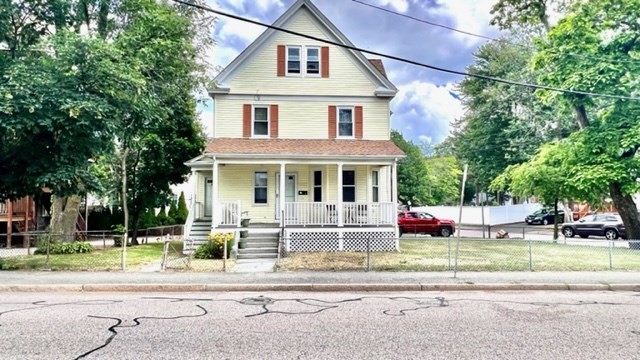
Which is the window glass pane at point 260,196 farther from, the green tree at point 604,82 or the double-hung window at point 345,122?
the green tree at point 604,82

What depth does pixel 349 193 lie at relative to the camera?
18484 mm

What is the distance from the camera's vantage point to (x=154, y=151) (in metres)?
19.9

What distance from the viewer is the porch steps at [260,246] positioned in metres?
14.2

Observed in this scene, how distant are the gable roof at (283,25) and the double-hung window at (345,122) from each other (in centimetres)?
168

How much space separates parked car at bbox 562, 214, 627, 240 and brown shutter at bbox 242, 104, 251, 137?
21.9 m

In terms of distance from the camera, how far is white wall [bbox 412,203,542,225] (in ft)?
A: 118

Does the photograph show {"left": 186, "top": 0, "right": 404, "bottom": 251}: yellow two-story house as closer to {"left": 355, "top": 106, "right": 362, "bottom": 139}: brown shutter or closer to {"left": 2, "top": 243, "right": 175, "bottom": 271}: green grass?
{"left": 355, "top": 106, "right": 362, "bottom": 139}: brown shutter

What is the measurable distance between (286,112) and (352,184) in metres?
4.54

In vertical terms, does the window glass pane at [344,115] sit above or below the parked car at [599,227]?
above

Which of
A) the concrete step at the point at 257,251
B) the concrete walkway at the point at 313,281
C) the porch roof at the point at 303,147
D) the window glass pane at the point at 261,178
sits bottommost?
the concrete walkway at the point at 313,281

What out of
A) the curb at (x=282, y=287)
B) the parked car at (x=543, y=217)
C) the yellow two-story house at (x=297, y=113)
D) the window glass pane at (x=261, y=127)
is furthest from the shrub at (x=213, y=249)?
the parked car at (x=543, y=217)

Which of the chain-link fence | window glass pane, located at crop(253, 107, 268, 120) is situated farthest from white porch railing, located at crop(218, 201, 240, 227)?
window glass pane, located at crop(253, 107, 268, 120)

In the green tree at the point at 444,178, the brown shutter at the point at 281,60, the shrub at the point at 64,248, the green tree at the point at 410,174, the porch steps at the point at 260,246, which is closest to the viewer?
the porch steps at the point at 260,246

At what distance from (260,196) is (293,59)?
21.6ft
